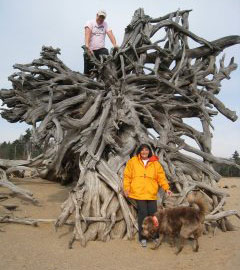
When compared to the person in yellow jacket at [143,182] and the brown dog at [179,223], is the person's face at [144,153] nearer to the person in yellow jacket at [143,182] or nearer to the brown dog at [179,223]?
the person in yellow jacket at [143,182]

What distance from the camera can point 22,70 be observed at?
26.1 feet

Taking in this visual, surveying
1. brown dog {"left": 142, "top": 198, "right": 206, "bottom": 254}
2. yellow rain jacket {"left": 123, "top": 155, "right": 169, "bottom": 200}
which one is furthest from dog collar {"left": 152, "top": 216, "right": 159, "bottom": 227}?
yellow rain jacket {"left": 123, "top": 155, "right": 169, "bottom": 200}

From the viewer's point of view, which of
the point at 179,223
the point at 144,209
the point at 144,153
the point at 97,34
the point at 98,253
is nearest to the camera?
the point at 98,253

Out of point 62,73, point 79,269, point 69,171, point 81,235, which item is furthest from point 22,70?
point 79,269

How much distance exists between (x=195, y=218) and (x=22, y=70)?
202 inches

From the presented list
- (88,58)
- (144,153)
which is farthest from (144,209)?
(88,58)

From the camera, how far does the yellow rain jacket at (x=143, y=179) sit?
5672mm

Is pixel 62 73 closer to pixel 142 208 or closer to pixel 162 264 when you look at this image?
pixel 142 208

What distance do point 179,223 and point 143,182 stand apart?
915 millimetres

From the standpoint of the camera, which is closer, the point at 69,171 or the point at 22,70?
the point at 22,70

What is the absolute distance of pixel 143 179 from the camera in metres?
5.69

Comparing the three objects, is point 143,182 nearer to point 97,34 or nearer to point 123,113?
point 123,113

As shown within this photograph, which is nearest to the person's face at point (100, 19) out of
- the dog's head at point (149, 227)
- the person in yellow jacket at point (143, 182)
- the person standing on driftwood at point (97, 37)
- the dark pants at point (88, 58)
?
the person standing on driftwood at point (97, 37)

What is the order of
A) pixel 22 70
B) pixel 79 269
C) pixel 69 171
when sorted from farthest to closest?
pixel 69 171 → pixel 22 70 → pixel 79 269
